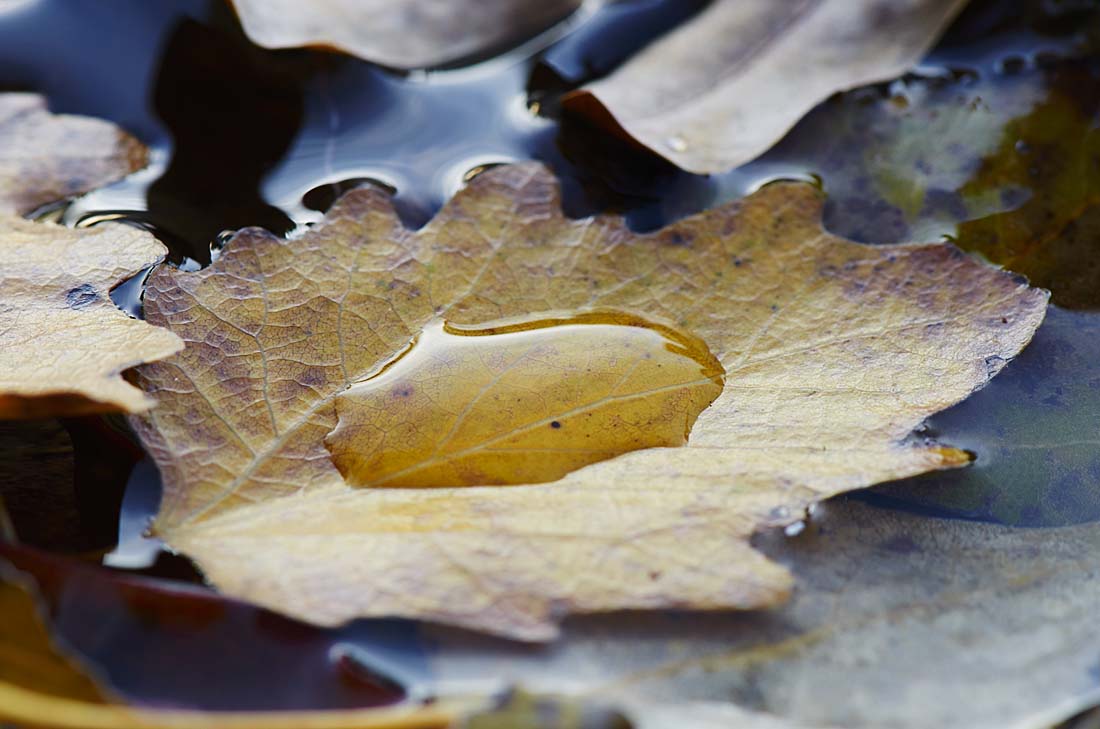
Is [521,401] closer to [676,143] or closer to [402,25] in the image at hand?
[676,143]

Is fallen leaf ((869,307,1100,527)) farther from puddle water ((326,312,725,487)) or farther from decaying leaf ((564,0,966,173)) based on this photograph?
decaying leaf ((564,0,966,173))

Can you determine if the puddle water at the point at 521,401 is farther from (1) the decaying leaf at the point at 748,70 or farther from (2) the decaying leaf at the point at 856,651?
(1) the decaying leaf at the point at 748,70

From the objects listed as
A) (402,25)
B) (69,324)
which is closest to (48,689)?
(69,324)

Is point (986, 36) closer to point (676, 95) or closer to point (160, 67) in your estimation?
point (676, 95)

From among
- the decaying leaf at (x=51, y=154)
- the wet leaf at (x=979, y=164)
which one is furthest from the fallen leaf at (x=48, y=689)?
the wet leaf at (x=979, y=164)

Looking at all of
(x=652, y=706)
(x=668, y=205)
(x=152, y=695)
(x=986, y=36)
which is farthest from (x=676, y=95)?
(x=152, y=695)

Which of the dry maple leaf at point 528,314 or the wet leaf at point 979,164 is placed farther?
the wet leaf at point 979,164

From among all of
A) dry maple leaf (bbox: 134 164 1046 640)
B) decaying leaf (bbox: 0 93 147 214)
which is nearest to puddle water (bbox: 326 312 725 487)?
dry maple leaf (bbox: 134 164 1046 640)
